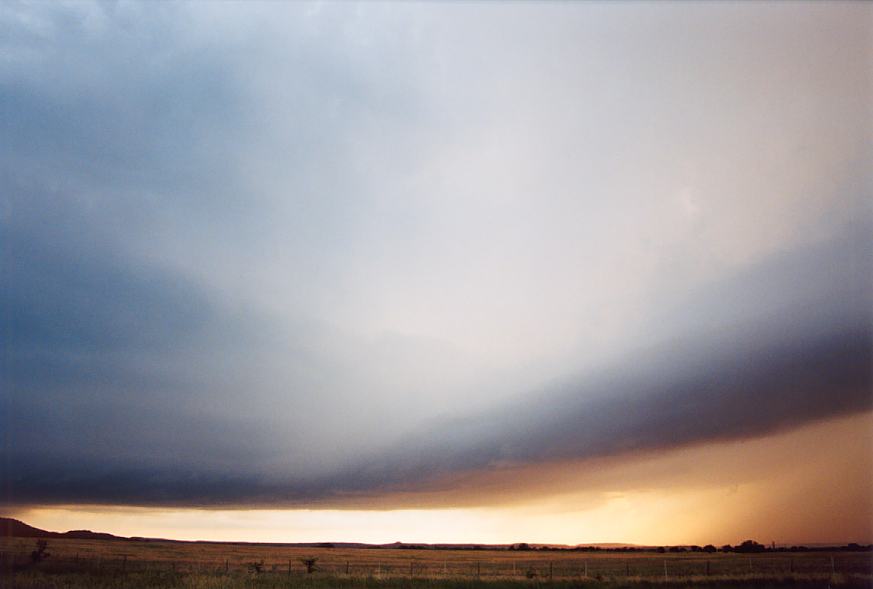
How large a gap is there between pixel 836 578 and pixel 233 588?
27478 millimetres

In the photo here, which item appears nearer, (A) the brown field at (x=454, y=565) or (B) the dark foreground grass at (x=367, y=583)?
(B) the dark foreground grass at (x=367, y=583)

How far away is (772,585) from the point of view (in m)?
29.0

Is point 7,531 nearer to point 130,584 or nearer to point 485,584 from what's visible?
point 130,584

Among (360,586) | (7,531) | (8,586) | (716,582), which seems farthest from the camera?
(716,582)

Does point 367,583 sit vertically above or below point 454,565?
above

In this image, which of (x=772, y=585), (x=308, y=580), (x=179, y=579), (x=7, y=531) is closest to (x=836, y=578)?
(x=772, y=585)

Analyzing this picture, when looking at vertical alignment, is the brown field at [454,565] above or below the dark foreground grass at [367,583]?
below

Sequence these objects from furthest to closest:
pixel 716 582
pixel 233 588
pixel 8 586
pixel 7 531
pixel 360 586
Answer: pixel 716 582 → pixel 360 586 → pixel 233 588 → pixel 8 586 → pixel 7 531

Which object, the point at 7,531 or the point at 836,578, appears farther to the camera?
the point at 836,578

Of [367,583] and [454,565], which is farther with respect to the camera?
[454,565]

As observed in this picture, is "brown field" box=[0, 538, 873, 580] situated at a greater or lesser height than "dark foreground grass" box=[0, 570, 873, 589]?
lesser

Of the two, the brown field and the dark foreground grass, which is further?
the brown field

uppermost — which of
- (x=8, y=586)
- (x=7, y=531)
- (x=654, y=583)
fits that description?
(x=7, y=531)

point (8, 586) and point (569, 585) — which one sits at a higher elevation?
point (8, 586)
